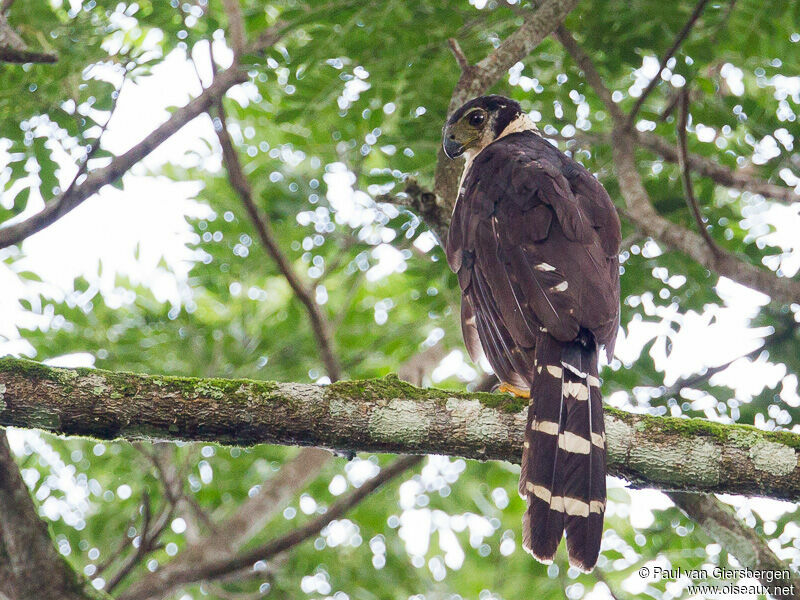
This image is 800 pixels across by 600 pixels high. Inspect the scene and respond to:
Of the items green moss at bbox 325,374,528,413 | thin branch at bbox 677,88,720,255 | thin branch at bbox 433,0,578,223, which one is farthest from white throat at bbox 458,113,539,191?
green moss at bbox 325,374,528,413

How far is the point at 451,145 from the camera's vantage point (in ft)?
13.8

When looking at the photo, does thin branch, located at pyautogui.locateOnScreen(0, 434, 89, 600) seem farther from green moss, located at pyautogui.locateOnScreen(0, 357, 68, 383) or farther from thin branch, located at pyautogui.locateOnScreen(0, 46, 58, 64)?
thin branch, located at pyautogui.locateOnScreen(0, 46, 58, 64)

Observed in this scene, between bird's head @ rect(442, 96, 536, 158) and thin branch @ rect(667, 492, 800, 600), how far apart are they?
6.20 ft

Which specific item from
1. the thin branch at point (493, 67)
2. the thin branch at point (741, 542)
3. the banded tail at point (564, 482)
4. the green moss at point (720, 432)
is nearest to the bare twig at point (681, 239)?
the thin branch at point (493, 67)

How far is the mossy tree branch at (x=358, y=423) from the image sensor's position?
256 cm

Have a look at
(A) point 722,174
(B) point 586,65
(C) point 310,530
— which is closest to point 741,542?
(A) point 722,174

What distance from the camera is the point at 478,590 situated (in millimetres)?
5922

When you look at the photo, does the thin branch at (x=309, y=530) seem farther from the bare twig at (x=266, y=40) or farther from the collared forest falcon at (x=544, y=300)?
the bare twig at (x=266, y=40)

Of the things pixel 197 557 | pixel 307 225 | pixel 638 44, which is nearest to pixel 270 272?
pixel 307 225

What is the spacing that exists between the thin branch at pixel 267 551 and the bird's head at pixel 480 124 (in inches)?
61.4

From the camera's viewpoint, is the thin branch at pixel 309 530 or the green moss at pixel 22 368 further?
the thin branch at pixel 309 530

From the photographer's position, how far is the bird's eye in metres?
4.25

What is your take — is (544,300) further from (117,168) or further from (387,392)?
(117,168)

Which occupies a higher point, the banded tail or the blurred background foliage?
the blurred background foliage
